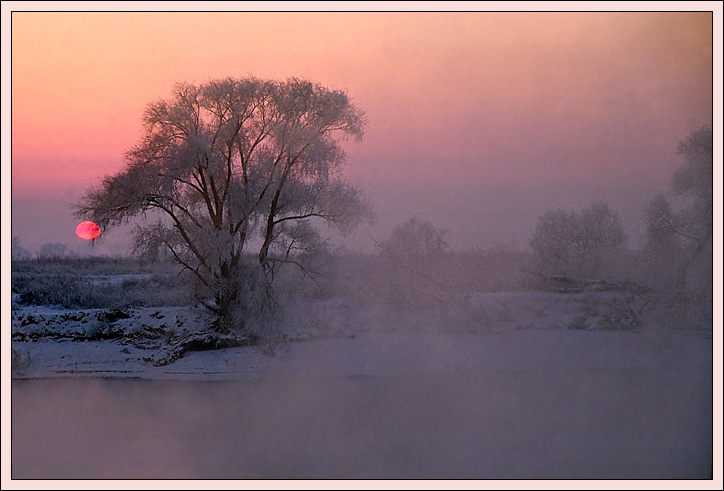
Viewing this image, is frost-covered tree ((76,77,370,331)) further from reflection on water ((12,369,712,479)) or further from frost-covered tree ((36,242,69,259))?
reflection on water ((12,369,712,479))

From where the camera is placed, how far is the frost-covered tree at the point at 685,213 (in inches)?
278

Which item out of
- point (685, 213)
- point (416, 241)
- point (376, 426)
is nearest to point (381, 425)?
point (376, 426)

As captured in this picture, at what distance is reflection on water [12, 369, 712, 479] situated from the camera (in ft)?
15.7

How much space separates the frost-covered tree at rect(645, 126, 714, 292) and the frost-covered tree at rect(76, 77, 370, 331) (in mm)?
3535

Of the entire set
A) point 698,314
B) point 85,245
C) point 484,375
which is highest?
point 85,245

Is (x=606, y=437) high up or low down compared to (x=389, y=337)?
down

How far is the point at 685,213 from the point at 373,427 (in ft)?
15.1

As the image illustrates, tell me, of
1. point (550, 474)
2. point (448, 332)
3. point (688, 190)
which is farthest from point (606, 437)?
point (688, 190)

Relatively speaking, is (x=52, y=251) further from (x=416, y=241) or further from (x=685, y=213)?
(x=685, y=213)

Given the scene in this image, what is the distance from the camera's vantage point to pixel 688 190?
7.20 metres

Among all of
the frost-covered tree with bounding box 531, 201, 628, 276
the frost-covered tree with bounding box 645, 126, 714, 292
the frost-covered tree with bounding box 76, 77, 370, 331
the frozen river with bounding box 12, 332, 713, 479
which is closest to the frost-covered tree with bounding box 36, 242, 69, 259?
the frost-covered tree with bounding box 76, 77, 370, 331

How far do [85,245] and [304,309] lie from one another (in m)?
2.46

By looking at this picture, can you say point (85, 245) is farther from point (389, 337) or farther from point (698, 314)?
point (698, 314)

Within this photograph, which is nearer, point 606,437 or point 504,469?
point 504,469
